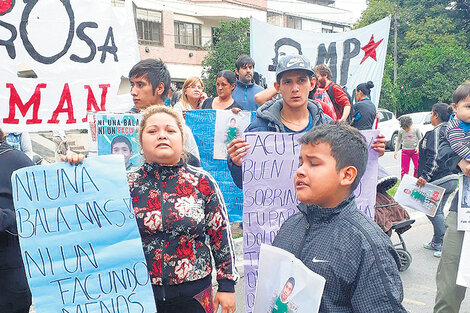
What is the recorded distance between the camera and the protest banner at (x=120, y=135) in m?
3.64

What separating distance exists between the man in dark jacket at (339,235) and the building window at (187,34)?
27.4m

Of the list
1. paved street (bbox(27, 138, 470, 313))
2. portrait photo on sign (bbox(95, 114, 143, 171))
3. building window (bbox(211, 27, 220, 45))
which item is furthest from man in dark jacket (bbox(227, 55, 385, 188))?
building window (bbox(211, 27, 220, 45))

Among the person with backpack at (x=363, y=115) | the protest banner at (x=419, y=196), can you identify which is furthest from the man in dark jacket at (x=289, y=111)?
the person with backpack at (x=363, y=115)

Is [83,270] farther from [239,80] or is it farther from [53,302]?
[239,80]

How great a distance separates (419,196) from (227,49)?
21.6m

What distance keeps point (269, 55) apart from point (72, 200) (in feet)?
16.3

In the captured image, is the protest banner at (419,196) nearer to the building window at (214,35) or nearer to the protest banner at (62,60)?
the protest banner at (62,60)

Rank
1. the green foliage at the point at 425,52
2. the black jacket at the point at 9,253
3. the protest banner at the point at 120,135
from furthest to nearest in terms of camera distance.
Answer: the green foliage at the point at 425,52 → the protest banner at the point at 120,135 → the black jacket at the point at 9,253

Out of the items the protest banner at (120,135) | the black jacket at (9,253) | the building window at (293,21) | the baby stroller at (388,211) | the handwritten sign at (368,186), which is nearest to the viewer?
the black jacket at (9,253)

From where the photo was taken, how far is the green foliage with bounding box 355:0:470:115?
2766cm

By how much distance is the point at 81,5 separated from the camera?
4062mm

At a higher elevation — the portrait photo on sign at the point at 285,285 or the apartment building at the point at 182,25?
the apartment building at the point at 182,25

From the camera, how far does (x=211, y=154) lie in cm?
496

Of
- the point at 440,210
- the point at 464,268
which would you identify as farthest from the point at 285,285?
the point at 440,210
